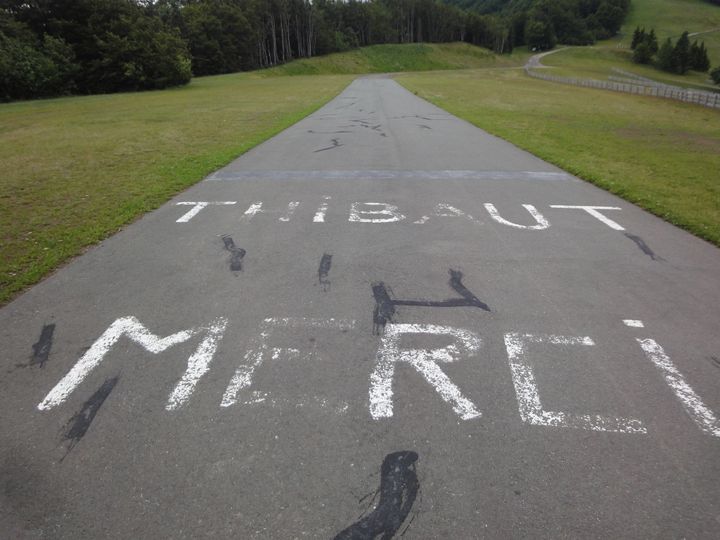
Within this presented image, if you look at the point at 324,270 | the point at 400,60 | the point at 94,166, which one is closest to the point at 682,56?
the point at 400,60

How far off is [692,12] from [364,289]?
7455 inches

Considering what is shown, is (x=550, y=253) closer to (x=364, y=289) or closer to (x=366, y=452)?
(x=364, y=289)

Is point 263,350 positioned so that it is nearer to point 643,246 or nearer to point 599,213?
point 643,246

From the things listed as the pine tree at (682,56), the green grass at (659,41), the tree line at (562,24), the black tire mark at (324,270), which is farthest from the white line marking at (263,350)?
the tree line at (562,24)

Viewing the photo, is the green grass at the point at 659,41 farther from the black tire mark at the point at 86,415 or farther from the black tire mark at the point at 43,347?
the black tire mark at the point at 86,415

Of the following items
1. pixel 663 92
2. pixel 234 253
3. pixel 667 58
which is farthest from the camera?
pixel 667 58

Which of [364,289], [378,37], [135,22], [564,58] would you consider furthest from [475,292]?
[378,37]

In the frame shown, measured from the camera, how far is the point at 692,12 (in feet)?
459

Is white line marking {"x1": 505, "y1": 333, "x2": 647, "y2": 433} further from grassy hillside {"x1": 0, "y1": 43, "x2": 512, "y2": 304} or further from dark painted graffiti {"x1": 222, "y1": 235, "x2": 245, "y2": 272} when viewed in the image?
grassy hillside {"x1": 0, "y1": 43, "x2": 512, "y2": 304}

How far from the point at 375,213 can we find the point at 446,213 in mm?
1231

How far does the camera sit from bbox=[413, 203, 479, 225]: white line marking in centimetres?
738

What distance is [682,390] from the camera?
137 inches

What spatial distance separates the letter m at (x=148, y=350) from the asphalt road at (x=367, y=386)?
0.02 metres

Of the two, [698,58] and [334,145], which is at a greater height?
[698,58]
